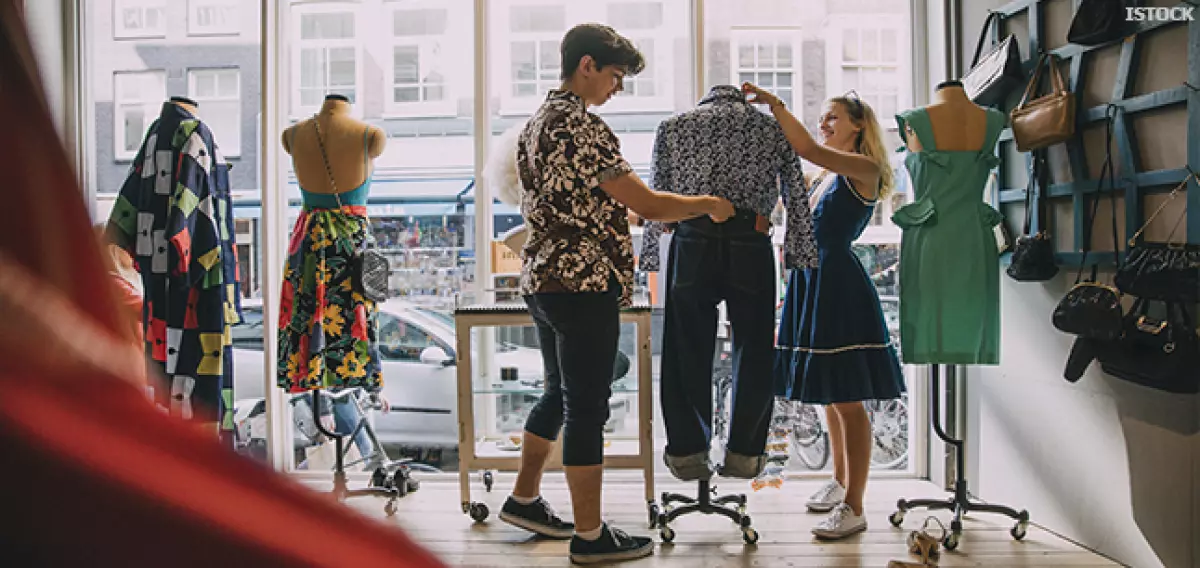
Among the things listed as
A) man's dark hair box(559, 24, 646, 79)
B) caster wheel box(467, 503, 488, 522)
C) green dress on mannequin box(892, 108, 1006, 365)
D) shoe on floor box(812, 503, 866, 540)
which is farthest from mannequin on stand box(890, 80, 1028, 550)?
caster wheel box(467, 503, 488, 522)

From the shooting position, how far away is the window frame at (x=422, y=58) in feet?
11.3

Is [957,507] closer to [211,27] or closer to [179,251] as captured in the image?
[179,251]

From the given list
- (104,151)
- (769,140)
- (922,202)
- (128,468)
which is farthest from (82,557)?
(104,151)

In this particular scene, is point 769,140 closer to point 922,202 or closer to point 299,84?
point 922,202

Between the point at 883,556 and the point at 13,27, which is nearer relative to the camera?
the point at 13,27

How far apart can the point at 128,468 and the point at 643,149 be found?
11.0 feet

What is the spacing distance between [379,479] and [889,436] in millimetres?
2349

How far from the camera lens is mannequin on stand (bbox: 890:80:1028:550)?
2574 mm

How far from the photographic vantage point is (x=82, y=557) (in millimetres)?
157

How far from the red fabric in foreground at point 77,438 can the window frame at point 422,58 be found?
3.45 m

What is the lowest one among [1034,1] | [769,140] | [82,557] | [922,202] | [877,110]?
[82,557]

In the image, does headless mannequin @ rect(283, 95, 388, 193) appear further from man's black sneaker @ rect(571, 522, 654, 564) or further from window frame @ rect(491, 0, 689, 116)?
man's black sneaker @ rect(571, 522, 654, 564)

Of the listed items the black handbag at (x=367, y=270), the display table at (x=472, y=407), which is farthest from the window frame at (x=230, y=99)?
the display table at (x=472, y=407)

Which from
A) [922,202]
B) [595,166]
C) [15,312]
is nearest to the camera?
[15,312]
